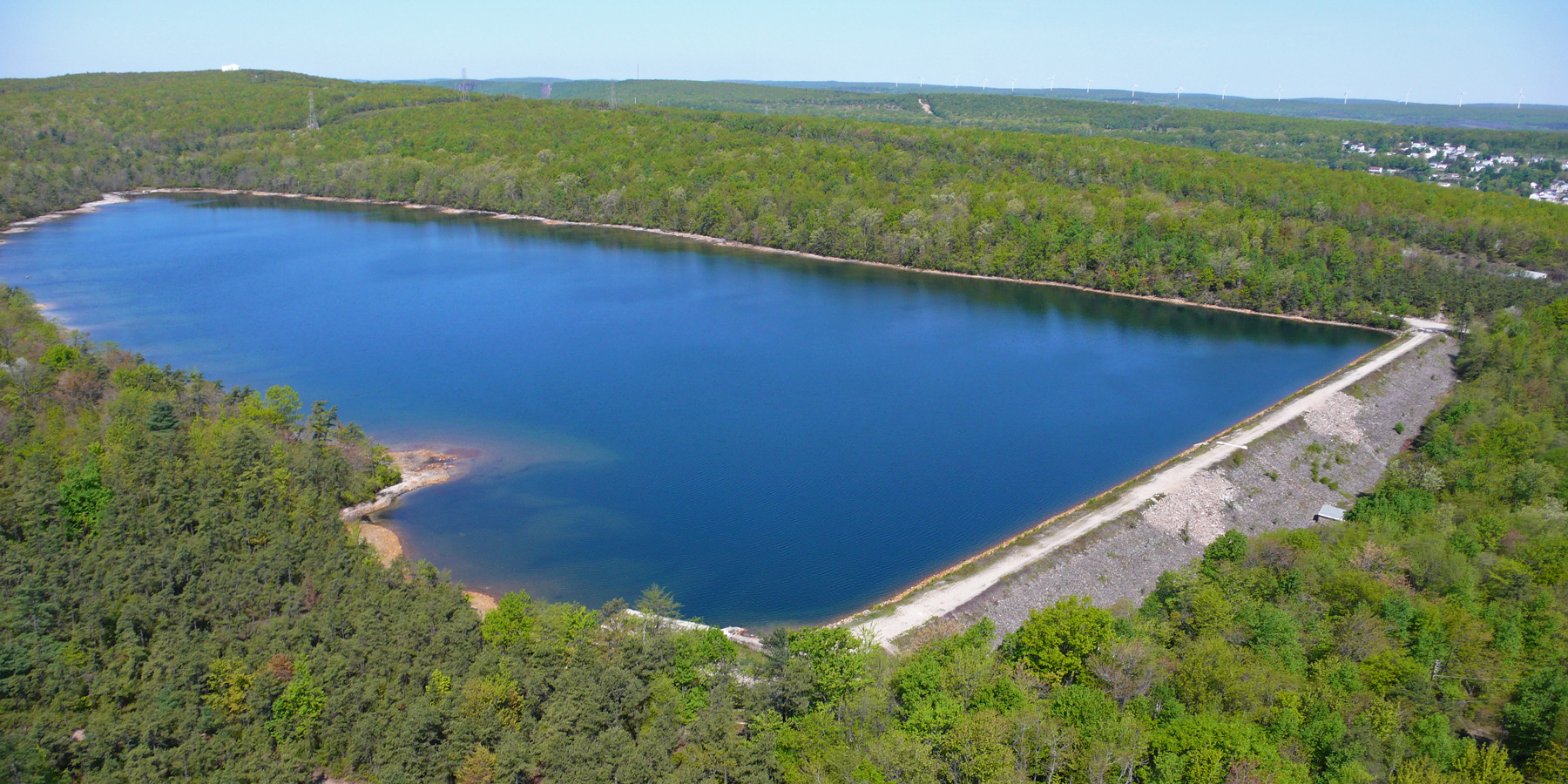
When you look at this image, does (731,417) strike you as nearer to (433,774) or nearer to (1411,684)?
(433,774)

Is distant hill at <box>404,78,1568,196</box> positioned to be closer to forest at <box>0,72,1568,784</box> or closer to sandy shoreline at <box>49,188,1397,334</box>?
sandy shoreline at <box>49,188,1397,334</box>

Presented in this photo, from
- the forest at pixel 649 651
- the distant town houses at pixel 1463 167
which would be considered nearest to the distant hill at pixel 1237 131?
the distant town houses at pixel 1463 167

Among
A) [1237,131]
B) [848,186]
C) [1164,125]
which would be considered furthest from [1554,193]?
[848,186]

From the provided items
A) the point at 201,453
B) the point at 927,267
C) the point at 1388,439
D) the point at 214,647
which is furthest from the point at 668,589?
the point at 927,267

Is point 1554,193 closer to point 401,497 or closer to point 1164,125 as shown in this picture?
point 1164,125

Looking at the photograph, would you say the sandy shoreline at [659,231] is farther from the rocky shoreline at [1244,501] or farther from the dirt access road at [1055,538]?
the dirt access road at [1055,538]

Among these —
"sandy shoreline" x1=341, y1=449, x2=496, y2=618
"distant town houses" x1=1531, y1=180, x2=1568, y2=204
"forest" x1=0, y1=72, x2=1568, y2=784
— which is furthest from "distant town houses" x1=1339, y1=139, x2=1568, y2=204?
"sandy shoreline" x1=341, y1=449, x2=496, y2=618
